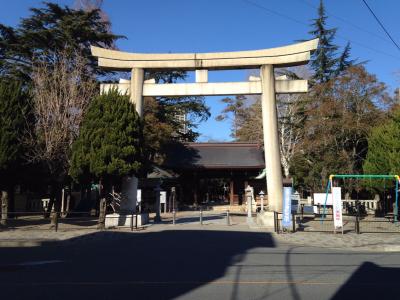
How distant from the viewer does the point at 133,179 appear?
22.7 m

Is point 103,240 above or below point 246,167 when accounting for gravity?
below

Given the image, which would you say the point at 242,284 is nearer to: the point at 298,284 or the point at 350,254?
the point at 298,284

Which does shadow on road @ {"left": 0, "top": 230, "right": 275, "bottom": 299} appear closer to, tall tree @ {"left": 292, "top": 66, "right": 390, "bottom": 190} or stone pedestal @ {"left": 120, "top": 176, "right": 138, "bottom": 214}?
stone pedestal @ {"left": 120, "top": 176, "right": 138, "bottom": 214}

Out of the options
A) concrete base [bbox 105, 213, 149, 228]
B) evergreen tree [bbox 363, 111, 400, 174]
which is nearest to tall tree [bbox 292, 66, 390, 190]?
evergreen tree [bbox 363, 111, 400, 174]

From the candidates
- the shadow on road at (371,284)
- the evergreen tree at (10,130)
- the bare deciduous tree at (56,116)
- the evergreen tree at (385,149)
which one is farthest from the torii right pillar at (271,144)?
the evergreen tree at (10,130)

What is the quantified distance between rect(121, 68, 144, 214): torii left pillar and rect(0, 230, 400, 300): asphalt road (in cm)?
724

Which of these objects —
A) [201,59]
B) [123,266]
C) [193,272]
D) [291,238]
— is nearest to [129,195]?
[201,59]

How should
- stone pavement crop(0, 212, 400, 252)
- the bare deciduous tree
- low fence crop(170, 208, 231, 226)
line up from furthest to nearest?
low fence crop(170, 208, 231, 226), the bare deciduous tree, stone pavement crop(0, 212, 400, 252)

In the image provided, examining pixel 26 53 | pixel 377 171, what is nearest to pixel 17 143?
pixel 26 53

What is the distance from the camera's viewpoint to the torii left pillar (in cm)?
2269

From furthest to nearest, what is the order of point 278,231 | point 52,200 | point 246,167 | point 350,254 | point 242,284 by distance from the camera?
point 246,167, point 52,200, point 278,231, point 350,254, point 242,284

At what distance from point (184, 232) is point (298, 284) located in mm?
11592

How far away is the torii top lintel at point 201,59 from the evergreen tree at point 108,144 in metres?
2.37

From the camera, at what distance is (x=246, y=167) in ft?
135
